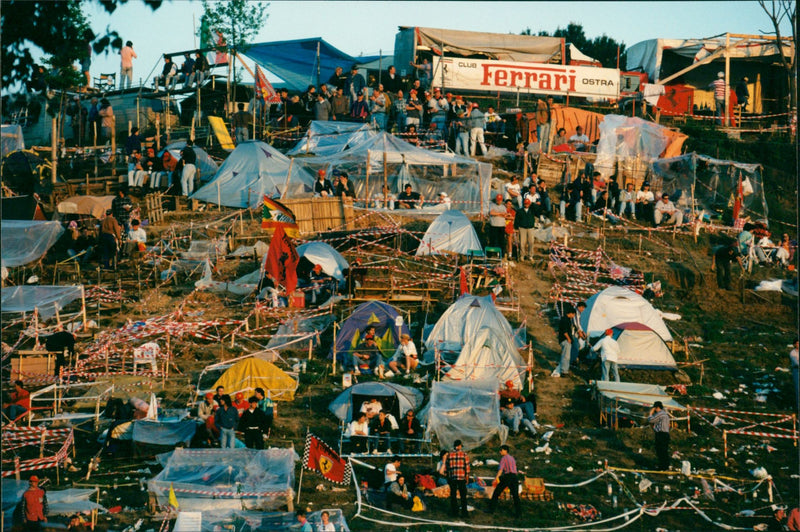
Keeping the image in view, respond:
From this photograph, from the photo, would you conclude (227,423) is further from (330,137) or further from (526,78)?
(526,78)

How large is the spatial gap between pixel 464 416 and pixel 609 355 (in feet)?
13.9

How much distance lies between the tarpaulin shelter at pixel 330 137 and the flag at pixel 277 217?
5603 mm

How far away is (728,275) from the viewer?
26.8m

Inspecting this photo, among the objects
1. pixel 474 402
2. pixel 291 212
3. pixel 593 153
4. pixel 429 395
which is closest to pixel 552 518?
pixel 474 402

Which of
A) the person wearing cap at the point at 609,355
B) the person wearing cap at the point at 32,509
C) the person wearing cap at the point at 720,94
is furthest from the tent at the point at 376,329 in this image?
the person wearing cap at the point at 720,94

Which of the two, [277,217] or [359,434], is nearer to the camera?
[359,434]

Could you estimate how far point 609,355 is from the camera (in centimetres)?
2125

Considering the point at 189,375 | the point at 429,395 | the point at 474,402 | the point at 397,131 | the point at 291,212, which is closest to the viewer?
the point at 474,402

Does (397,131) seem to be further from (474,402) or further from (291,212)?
(474,402)

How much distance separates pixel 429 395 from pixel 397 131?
51.3ft

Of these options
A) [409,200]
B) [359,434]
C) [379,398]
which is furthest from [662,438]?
[409,200]

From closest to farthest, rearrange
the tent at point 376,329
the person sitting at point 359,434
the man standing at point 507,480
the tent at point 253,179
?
the man standing at point 507,480
the person sitting at point 359,434
the tent at point 376,329
the tent at point 253,179

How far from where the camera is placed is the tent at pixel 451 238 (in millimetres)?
26438

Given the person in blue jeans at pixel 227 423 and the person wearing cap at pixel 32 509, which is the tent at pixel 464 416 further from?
the person wearing cap at pixel 32 509
